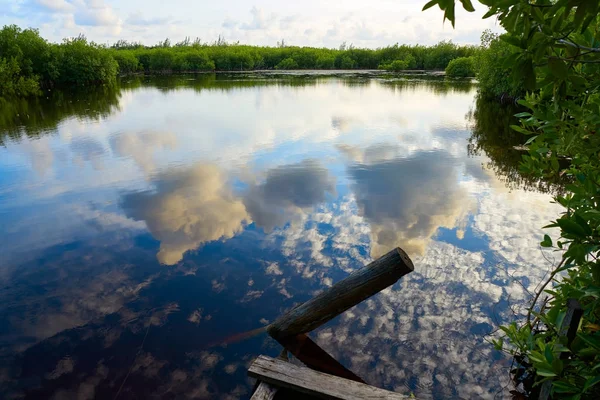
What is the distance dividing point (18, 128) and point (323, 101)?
77.2 feet

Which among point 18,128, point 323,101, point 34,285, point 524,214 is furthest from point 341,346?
point 323,101

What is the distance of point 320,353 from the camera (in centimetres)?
543

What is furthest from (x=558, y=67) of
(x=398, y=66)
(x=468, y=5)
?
(x=398, y=66)

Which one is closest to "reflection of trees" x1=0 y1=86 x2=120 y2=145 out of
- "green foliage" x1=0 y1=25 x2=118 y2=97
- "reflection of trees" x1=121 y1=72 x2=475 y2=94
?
"green foliage" x1=0 y1=25 x2=118 y2=97

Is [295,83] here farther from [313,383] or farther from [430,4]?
[430,4]

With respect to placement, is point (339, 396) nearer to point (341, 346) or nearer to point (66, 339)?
point (341, 346)

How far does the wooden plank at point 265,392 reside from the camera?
3.89 metres

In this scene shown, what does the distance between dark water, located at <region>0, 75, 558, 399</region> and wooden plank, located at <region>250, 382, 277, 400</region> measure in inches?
46.6

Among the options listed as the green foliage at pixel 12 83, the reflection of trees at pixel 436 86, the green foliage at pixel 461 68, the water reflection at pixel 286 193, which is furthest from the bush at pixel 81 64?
the green foliage at pixel 461 68

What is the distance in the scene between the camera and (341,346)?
5605mm

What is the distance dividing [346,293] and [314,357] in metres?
1.36

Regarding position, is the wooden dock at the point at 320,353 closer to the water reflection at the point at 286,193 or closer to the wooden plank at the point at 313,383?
the wooden plank at the point at 313,383

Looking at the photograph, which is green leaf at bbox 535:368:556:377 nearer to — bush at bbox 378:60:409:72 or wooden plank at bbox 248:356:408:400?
wooden plank at bbox 248:356:408:400

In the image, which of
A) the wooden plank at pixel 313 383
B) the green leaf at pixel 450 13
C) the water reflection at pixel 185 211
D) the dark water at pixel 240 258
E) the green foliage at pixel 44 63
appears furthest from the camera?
the green foliage at pixel 44 63
